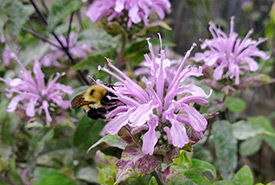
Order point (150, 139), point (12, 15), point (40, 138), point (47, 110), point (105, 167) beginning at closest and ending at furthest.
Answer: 1. point (150, 139)
2. point (105, 167)
3. point (12, 15)
4. point (47, 110)
5. point (40, 138)

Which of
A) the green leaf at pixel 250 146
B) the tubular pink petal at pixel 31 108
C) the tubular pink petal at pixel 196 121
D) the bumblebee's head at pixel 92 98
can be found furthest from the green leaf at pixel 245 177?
the green leaf at pixel 250 146

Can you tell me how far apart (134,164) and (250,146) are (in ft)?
3.46

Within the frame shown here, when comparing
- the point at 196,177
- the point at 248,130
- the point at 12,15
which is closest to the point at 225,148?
the point at 248,130

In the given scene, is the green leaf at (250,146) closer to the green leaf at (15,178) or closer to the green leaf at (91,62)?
the green leaf at (91,62)

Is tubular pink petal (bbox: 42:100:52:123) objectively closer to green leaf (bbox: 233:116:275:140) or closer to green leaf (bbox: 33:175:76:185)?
green leaf (bbox: 33:175:76:185)

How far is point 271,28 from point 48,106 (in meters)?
0.86

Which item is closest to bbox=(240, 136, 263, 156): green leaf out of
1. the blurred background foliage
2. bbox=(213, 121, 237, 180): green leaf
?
the blurred background foliage

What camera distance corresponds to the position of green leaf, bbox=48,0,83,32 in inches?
38.1

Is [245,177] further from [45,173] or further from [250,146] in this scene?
[250,146]

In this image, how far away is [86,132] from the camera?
941 millimetres

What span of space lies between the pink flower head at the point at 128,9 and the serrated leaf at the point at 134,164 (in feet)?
1.55

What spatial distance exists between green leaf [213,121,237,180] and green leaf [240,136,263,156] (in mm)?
549

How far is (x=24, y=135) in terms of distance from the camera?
137cm

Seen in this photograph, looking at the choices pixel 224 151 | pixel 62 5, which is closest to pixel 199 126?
pixel 224 151
